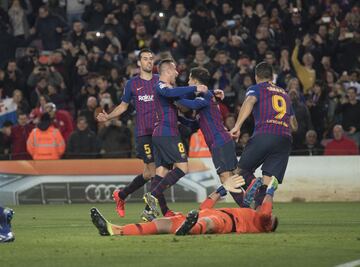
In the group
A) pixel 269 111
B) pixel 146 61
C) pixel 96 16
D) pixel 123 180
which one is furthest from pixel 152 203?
pixel 96 16

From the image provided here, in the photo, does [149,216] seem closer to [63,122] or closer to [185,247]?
[185,247]

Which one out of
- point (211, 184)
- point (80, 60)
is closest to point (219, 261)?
point (211, 184)

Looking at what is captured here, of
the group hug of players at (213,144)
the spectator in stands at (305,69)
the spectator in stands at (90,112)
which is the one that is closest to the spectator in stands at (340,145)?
the spectator in stands at (305,69)

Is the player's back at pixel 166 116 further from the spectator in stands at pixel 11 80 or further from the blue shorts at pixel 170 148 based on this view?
the spectator in stands at pixel 11 80

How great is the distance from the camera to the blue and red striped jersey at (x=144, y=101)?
15.5 meters

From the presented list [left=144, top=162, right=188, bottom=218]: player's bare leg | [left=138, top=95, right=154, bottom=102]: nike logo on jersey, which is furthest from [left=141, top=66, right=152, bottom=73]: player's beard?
[left=144, top=162, right=188, bottom=218]: player's bare leg

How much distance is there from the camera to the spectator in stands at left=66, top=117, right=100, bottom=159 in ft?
74.4

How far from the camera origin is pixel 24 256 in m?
9.90

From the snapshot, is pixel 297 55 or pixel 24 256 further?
pixel 297 55

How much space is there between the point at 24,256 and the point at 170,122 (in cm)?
498

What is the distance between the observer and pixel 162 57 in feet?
74.4

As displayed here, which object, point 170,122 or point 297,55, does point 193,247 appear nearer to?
point 170,122

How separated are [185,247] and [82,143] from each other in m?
12.5

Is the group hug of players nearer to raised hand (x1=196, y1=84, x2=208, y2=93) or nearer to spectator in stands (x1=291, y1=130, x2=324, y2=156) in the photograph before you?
raised hand (x1=196, y1=84, x2=208, y2=93)
